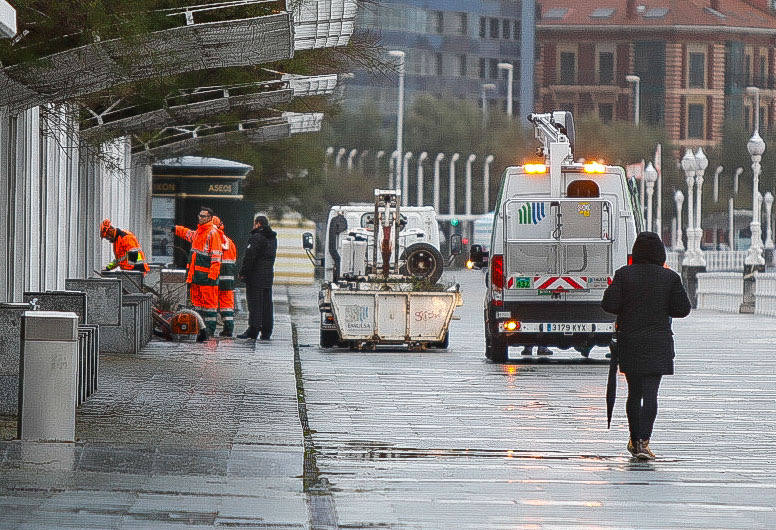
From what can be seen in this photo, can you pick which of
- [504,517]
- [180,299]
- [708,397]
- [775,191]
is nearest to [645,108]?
[775,191]

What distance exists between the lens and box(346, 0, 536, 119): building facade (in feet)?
462

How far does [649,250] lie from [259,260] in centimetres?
1350

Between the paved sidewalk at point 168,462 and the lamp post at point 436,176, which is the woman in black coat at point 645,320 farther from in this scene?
the lamp post at point 436,176

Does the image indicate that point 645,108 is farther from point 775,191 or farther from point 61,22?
point 61,22

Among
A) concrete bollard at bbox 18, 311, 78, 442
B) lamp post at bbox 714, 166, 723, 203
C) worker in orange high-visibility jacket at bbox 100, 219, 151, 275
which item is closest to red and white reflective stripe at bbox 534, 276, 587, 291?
worker in orange high-visibility jacket at bbox 100, 219, 151, 275

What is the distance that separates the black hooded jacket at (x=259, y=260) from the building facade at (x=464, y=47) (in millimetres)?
113184

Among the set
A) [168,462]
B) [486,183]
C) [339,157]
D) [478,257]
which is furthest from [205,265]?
[486,183]

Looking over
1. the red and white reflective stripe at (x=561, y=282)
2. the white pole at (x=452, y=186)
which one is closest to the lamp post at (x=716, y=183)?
the white pole at (x=452, y=186)

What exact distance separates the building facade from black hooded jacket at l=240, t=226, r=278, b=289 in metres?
113

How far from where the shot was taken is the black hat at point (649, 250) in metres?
13.1

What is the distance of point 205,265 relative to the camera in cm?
2502

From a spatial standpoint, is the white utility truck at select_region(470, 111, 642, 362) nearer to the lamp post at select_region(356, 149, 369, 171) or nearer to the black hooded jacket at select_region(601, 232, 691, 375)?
the black hooded jacket at select_region(601, 232, 691, 375)

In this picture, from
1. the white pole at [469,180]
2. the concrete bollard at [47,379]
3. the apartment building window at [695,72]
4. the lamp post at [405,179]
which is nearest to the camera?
the concrete bollard at [47,379]

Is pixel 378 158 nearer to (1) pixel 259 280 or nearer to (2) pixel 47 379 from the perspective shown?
(1) pixel 259 280
